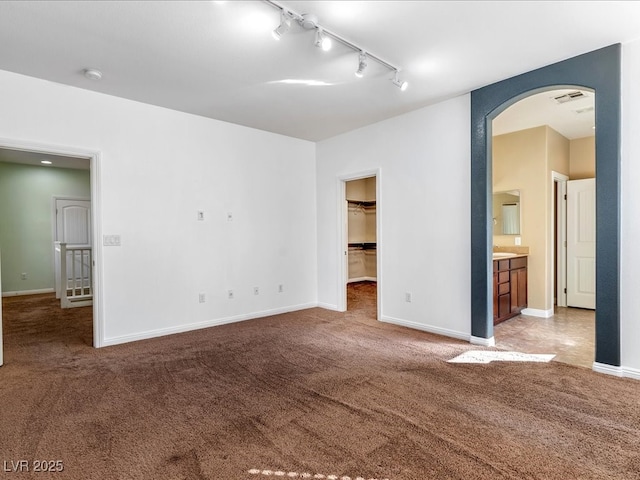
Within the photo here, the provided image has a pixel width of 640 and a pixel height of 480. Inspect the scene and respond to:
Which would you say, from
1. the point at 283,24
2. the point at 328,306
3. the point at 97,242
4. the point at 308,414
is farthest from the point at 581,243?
the point at 97,242

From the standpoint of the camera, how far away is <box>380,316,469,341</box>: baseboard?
3812 mm

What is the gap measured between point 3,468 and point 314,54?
10.9 feet

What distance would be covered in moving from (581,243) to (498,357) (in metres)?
3.20

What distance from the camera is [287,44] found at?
8.83 ft

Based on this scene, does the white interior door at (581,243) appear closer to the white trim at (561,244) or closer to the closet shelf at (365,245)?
the white trim at (561,244)

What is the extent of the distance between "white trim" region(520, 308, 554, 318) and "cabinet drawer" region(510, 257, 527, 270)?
2.11 ft

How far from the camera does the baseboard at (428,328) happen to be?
3812 mm

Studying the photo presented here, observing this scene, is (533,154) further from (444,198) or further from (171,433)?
(171,433)

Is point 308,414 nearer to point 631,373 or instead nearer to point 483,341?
point 483,341

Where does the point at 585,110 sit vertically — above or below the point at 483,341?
above

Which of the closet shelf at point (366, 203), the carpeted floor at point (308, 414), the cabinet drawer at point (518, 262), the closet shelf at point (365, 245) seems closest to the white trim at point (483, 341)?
the carpeted floor at point (308, 414)

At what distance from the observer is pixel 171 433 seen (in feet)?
6.74

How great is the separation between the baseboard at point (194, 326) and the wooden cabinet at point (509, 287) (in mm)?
2745

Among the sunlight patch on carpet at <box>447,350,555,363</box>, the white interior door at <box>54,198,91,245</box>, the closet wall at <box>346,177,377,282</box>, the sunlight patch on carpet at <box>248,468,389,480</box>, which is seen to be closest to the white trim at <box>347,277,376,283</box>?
the closet wall at <box>346,177,377,282</box>
